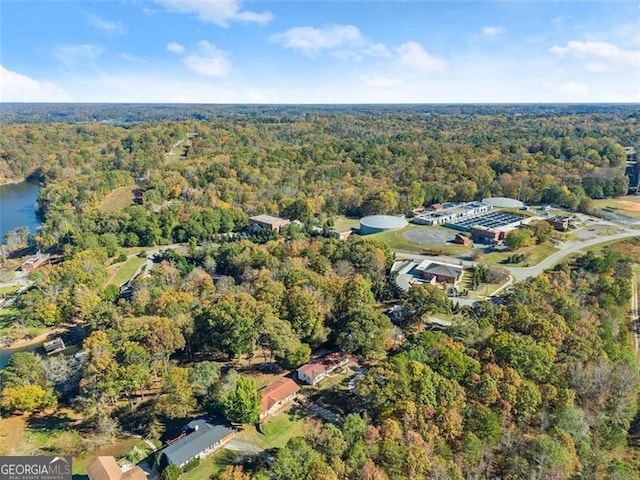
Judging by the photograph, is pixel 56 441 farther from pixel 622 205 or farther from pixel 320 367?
pixel 622 205

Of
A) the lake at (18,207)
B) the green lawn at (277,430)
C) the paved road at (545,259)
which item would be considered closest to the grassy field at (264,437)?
the green lawn at (277,430)

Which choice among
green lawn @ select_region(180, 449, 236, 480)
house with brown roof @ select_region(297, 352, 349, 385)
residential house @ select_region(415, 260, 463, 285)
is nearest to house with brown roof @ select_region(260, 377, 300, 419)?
house with brown roof @ select_region(297, 352, 349, 385)

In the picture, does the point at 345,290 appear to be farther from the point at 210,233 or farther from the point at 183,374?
the point at 210,233

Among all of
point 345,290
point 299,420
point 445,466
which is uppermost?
point 345,290

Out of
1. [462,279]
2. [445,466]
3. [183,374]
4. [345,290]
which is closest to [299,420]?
[183,374]

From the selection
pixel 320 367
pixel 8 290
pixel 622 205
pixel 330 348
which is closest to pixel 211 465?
pixel 320 367

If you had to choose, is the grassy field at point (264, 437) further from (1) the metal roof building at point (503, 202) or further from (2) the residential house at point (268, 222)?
(1) the metal roof building at point (503, 202)

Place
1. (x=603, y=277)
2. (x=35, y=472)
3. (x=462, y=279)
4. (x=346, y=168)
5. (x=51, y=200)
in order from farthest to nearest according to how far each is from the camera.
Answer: (x=346, y=168) < (x=51, y=200) < (x=462, y=279) < (x=603, y=277) < (x=35, y=472)
